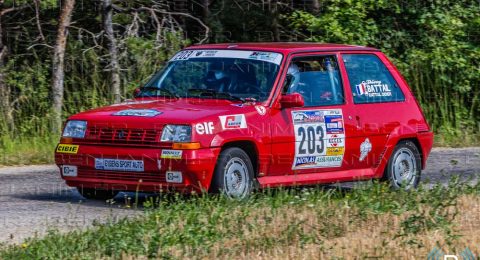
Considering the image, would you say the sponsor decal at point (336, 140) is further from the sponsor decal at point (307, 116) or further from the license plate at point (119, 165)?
the license plate at point (119, 165)

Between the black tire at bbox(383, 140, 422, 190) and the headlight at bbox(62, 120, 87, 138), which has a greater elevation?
the headlight at bbox(62, 120, 87, 138)

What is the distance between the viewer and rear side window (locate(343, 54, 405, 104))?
11.6m

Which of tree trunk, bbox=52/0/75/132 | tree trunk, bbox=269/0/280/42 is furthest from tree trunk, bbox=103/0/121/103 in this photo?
tree trunk, bbox=269/0/280/42

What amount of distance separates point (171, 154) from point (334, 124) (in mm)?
2019

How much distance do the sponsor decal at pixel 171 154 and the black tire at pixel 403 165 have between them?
2.89 meters

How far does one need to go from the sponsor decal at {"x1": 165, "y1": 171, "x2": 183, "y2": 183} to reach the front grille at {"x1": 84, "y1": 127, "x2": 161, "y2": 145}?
31cm

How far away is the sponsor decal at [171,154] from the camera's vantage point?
9812 mm

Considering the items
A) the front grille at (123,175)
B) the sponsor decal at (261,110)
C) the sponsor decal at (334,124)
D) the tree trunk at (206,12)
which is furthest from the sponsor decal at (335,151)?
the tree trunk at (206,12)

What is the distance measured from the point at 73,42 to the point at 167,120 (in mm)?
8287

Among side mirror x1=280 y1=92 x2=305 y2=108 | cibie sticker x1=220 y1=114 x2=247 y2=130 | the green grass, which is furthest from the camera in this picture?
the green grass

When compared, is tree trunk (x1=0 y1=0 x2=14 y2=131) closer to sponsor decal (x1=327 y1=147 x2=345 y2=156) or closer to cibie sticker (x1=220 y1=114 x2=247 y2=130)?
sponsor decal (x1=327 y1=147 x2=345 y2=156)

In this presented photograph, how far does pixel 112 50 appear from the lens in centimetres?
1731

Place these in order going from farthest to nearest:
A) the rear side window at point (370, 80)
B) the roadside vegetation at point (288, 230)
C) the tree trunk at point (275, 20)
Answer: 1. the tree trunk at point (275, 20)
2. the rear side window at point (370, 80)
3. the roadside vegetation at point (288, 230)

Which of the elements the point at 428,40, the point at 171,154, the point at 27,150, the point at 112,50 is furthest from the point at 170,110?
the point at 428,40
